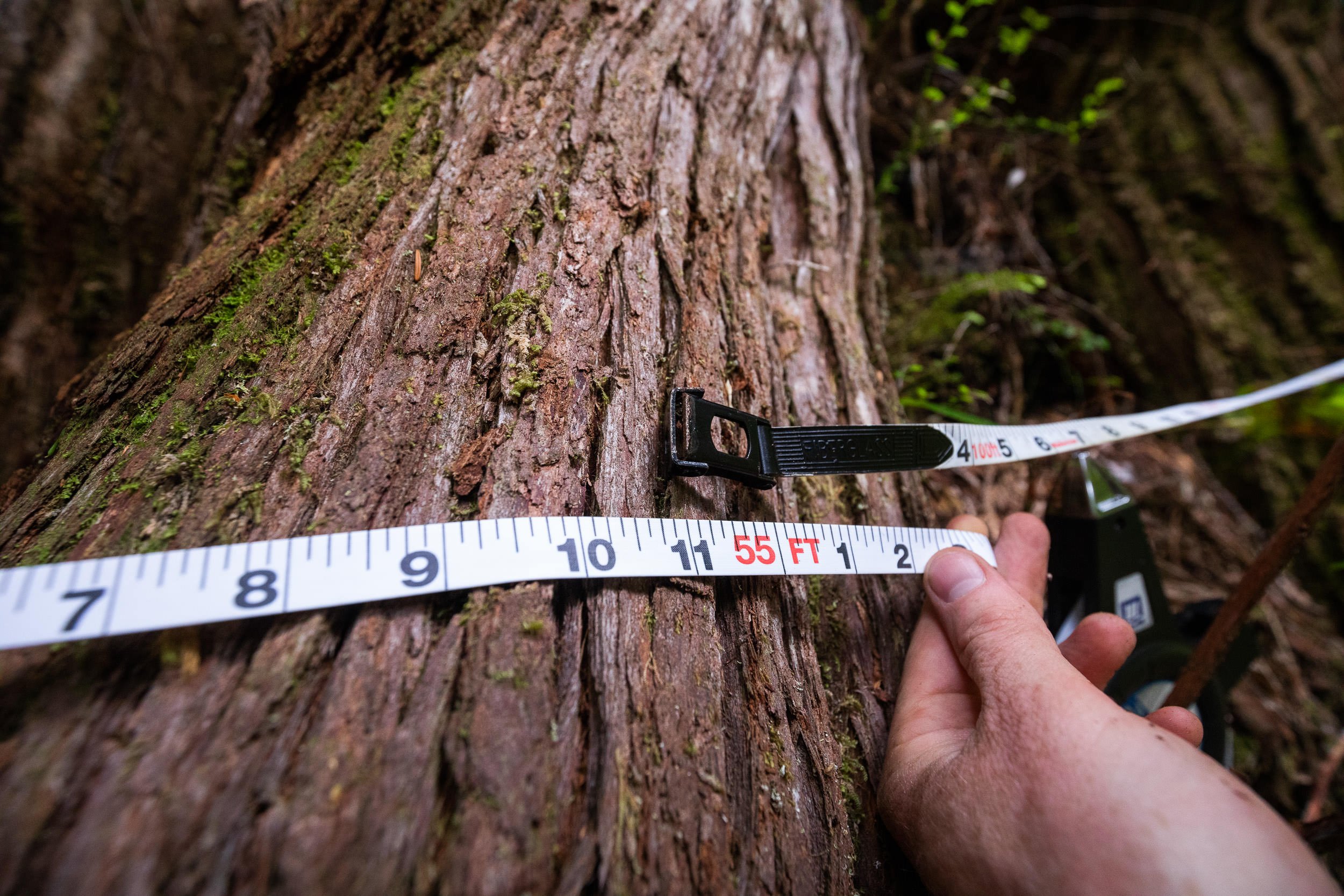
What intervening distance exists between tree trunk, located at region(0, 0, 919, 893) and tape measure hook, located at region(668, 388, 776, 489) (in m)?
0.05

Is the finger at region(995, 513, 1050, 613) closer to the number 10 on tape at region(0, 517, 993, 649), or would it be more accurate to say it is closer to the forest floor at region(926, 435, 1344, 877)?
the forest floor at region(926, 435, 1344, 877)

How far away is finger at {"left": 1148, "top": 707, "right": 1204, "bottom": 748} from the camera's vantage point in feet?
3.49

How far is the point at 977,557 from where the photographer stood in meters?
1.17

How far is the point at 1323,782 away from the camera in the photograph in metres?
1.87

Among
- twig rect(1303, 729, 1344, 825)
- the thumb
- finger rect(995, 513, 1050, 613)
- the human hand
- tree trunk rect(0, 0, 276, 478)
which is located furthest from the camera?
tree trunk rect(0, 0, 276, 478)

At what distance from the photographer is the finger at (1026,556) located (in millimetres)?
1354

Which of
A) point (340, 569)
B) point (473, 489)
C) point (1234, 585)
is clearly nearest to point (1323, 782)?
point (1234, 585)

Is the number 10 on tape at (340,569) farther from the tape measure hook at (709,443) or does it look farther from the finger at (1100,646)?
the finger at (1100,646)

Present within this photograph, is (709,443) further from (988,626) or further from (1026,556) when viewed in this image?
(1026,556)

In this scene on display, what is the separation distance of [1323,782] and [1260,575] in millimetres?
1036

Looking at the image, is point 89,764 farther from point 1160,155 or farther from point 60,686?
point 1160,155

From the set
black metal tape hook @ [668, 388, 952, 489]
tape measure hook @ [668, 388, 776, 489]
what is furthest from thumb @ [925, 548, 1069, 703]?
tape measure hook @ [668, 388, 776, 489]

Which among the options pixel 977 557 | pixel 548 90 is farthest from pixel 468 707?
pixel 548 90

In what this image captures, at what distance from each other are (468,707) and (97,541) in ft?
1.98
